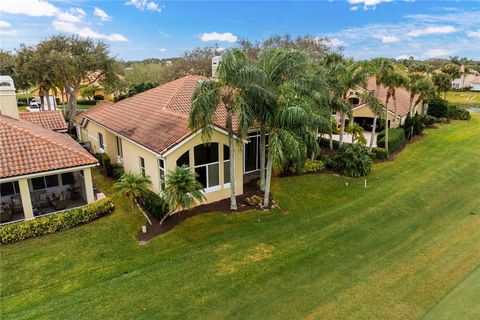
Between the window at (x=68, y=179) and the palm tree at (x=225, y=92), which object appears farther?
the window at (x=68, y=179)

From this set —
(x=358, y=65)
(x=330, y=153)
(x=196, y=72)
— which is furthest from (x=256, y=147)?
(x=196, y=72)

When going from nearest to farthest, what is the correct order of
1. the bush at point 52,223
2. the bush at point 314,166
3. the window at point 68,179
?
Answer: 1. the bush at point 52,223
2. the window at point 68,179
3. the bush at point 314,166

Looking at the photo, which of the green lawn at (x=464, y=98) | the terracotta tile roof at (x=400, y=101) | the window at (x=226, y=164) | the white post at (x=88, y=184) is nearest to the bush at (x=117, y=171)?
the white post at (x=88, y=184)

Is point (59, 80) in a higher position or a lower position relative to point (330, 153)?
higher

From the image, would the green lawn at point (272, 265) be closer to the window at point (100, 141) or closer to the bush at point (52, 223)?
the bush at point (52, 223)

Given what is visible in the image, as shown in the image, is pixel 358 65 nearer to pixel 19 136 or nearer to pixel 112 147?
pixel 112 147

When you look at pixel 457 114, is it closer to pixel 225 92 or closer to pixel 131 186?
pixel 225 92
